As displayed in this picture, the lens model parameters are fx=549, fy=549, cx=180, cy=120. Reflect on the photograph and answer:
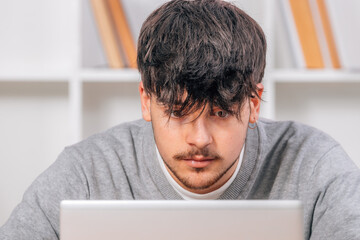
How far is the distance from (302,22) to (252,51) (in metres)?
0.58

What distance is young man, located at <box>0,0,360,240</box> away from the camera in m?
1.19

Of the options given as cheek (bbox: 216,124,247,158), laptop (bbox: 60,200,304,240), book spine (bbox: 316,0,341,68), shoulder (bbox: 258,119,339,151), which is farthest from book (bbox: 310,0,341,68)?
laptop (bbox: 60,200,304,240)

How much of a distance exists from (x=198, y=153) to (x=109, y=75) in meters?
0.76

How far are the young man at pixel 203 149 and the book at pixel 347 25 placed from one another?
46 centimetres

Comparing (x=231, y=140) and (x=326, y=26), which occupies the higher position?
(x=326, y=26)

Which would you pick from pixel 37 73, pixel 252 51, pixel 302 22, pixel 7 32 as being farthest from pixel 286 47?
pixel 7 32

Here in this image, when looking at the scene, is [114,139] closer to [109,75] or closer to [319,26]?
[109,75]

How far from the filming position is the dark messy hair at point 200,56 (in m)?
1.20

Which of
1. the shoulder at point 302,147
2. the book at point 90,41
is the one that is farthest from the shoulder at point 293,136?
the book at point 90,41

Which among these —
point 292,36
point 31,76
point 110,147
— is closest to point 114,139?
point 110,147

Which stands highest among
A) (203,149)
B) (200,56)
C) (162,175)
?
(200,56)

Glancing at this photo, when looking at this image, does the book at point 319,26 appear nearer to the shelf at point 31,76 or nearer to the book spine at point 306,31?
the book spine at point 306,31

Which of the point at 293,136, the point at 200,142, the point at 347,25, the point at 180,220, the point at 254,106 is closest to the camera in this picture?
the point at 180,220

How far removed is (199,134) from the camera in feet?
3.82
